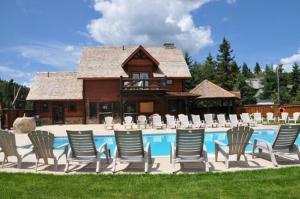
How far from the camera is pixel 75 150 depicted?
24.1ft

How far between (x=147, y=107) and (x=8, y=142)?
2152 centimetres

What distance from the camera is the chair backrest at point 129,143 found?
7.09 meters

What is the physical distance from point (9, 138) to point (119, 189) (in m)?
3.75

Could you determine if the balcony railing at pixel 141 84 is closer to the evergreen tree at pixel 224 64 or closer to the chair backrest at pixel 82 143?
the chair backrest at pixel 82 143

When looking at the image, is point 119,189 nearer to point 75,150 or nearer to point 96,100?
point 75,150

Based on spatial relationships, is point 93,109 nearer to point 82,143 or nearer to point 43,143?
point 43,143

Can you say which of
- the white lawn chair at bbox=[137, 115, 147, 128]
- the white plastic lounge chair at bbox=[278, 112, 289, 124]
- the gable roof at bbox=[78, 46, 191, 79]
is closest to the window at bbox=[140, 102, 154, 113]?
the gable roof at bbox=[78, 46, 191, 79]

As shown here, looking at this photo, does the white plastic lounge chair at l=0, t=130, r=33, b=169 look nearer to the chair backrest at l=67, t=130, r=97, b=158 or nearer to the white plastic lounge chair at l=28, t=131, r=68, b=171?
the white plastic lounge chair at l=28, t=131, r=68, b=171

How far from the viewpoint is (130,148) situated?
23.6ft

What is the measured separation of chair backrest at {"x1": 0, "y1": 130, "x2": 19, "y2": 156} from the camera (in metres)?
7.74

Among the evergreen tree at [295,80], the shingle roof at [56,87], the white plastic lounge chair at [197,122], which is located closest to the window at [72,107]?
the shingle roof at [56,87]

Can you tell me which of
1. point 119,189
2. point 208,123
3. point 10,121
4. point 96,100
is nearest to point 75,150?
point 119,189

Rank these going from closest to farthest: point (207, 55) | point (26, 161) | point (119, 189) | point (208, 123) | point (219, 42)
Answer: point (119, 189) → point (26, 161) → point (208, 123) → point (219, 42) → point (207, 55)

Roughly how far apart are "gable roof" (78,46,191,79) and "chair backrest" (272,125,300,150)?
2182 cm
